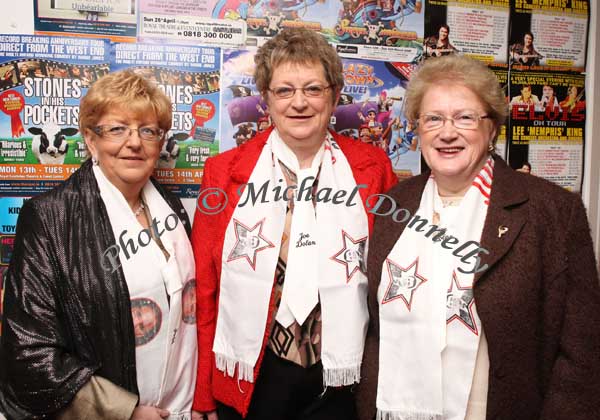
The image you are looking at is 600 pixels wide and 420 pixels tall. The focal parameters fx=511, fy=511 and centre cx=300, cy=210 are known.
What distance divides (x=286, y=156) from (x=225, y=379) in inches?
30.5

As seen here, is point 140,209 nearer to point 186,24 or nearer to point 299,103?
point 299,103

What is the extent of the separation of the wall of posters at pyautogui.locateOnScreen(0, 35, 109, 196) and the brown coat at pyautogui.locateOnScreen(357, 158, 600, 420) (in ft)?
5.04

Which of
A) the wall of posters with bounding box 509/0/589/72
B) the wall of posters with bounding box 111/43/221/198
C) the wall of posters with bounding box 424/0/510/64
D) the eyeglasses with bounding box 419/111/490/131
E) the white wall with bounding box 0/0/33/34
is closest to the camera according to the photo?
the eyeglasses with bounding box 419/111/490/131

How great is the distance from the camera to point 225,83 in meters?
2.05

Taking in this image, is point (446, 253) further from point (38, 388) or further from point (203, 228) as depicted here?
point (38, 388)

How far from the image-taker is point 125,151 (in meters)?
1.57

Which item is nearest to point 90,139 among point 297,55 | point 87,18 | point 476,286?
point 87,18

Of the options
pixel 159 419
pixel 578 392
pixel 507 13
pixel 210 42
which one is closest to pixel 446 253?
pixel 578 392

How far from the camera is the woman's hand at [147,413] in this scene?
1562 millimetres

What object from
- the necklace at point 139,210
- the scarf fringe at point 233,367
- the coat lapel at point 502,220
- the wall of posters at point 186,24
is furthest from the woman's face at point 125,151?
the coat lapel at point 502,220

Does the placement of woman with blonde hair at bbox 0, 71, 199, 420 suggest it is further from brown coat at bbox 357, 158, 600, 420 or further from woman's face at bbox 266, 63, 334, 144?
brown coat at bbox 357, 158, 600, 420

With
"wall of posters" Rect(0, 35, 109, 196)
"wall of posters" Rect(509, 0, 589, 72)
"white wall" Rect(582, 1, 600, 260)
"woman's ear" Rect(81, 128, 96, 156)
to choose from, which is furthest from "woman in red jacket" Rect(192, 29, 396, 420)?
"white wall" Rect(582, 1, 600, 260)

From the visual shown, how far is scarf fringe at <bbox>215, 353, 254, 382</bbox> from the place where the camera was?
163cm

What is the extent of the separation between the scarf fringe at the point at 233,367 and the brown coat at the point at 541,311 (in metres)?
0.72
